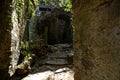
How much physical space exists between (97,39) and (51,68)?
682cm

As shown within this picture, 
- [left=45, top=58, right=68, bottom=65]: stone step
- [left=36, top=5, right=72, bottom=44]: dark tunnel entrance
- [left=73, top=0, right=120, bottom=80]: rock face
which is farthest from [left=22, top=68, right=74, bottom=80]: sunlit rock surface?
[left=36, top=5, right=72, bottom=44]: dark tunnel entrance

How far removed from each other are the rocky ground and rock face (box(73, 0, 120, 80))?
430 centimetres

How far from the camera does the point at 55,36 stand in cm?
1797

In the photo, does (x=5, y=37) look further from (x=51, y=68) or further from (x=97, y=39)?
(x=97, y=39)

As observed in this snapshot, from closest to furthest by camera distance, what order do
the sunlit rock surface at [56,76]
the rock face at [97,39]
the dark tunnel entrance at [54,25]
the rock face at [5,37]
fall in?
the rock face at [97,39] < the rock face at [5,37] < the sunlit rock surface at [56,76] < the dark tunnel entrance at [54,25]

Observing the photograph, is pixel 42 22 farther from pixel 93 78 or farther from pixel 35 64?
pixel 93 78

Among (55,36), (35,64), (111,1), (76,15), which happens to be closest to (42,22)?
(55,36)

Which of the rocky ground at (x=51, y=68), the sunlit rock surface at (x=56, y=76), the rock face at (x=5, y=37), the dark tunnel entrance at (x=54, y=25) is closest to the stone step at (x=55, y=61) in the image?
the rocky ground at (x=51, y=68)

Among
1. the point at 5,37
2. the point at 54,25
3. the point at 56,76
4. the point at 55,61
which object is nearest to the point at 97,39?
the point at 5,37

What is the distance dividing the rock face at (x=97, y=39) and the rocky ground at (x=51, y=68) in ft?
14.1

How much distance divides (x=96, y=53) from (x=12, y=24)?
4932 mm

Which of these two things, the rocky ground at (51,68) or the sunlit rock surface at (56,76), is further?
the rocky ground at (51,68)

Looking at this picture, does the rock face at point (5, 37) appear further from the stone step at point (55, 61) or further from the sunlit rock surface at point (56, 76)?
the stone step at point (55, 61)

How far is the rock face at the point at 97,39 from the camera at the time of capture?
7.61 ft
